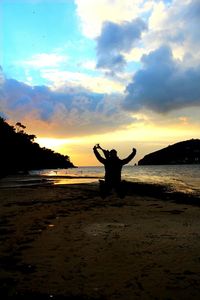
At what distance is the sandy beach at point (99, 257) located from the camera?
17.3 ft

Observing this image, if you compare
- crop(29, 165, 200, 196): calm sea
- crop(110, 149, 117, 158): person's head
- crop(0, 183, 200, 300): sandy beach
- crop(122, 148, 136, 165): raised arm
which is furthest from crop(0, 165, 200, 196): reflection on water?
Answer: crop(0, 183, 200, 300): sandy beach

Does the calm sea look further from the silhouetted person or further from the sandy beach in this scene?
the sandy beach

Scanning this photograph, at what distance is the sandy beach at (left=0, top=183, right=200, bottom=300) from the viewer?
5.28m

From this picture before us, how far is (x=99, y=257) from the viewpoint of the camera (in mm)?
6953

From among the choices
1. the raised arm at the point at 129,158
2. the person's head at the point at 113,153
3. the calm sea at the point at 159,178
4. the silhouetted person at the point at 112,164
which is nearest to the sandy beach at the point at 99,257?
the silhouetted person at the point at 112,164

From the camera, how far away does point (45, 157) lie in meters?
184

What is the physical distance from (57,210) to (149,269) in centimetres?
821

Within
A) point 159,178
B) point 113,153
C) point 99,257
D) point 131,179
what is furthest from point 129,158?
point 159,178

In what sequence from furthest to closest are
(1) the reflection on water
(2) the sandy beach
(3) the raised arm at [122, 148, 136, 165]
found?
(1) the reflection on water → (3) the raised arm at [122, 148, 136, 165] → (2) the sandy beach

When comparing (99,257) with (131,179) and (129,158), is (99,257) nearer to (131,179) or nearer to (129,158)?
(129,158)

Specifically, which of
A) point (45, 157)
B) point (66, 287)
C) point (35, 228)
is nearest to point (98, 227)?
point (35, 228)

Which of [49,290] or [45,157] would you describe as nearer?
[49,290]

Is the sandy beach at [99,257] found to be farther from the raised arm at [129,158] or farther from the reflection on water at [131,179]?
the reflection on water at [131,179]

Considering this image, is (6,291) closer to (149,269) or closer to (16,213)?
(149,269)
